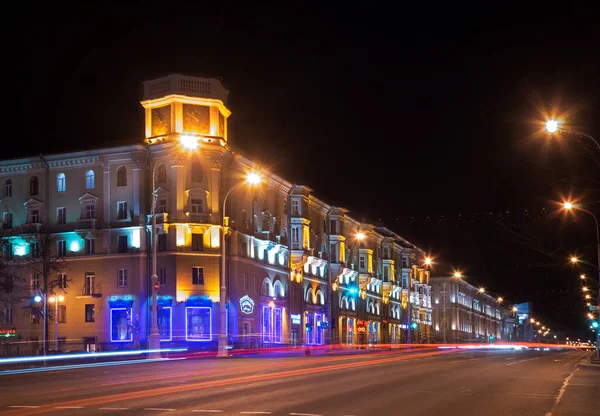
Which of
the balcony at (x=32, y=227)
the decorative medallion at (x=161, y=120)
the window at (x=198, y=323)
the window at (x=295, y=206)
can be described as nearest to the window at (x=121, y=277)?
the window at (x=198, y=323)

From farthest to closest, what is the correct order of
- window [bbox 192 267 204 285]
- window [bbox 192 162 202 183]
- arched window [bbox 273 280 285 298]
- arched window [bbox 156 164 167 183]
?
1. arched window [bbox 273 280 285 298]
2. arched window [bbox 156 164 167 183]
3. window [bbox 192 162 202 183]
4. window [bbox 192 267 204 285]

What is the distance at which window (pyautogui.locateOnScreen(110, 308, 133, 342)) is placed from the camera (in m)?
61.9

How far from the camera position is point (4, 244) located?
221 ft

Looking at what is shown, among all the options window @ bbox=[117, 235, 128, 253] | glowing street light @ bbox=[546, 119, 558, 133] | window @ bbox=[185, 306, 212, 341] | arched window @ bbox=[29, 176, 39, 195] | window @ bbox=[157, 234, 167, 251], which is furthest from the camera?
arched window @ bbox=[29, 176, 39, 195]

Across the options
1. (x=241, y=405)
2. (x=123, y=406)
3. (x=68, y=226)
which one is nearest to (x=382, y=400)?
(x=241, y=405)

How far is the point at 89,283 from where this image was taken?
64.1 m

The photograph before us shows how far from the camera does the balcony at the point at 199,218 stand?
202 feet

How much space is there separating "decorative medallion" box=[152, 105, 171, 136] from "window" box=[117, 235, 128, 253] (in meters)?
8.53

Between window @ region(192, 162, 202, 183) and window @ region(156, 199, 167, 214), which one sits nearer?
window @ region(156, 199, 167, 214)

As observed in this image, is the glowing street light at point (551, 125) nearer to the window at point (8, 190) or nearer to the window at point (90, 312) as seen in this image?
the window at point (90, 312)

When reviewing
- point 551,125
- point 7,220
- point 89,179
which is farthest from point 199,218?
point 551,125

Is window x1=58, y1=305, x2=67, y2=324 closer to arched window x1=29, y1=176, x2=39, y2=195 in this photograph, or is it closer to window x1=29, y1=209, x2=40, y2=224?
window x1=29, y1=209, x2=40, y2=224

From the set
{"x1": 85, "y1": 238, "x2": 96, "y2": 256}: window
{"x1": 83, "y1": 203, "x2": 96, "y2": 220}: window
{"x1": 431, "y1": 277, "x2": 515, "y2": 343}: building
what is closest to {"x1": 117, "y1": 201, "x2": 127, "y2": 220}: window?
Result: {"x1": 83, "y1": 203, "x2": 96, "y2": 220}: window

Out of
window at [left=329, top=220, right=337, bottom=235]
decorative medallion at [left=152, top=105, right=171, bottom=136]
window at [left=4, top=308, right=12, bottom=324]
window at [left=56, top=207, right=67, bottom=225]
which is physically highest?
decorative medallion at [left=152, top=105, right=171, bottom=136]
